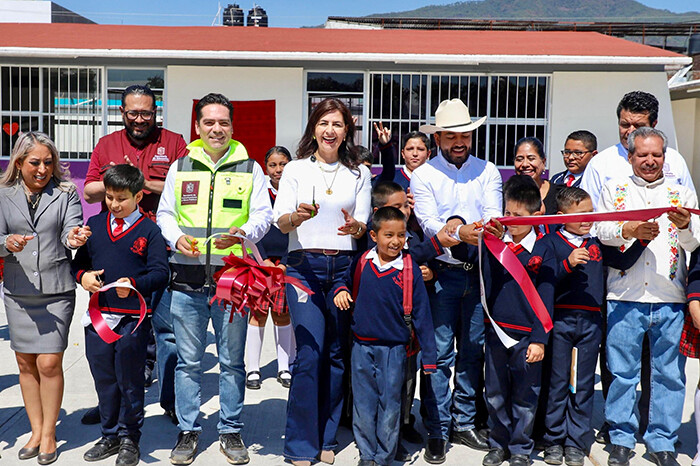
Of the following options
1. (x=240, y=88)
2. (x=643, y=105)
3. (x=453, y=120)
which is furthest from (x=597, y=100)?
(x=453, y=120)

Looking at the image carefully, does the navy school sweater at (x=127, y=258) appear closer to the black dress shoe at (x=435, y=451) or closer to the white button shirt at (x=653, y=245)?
the black dress shoe at (x=435, y=451)

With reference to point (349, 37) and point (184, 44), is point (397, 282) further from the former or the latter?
point (349, 37)

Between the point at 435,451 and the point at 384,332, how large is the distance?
0.82 m

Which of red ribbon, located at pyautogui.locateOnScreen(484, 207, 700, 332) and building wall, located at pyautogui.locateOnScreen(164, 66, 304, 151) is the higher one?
building wall, located at pyautogui.locateOnScreen(164, 66, 304, 151)

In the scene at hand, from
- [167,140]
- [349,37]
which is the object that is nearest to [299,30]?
[349,37]

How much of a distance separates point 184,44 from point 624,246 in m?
9.94

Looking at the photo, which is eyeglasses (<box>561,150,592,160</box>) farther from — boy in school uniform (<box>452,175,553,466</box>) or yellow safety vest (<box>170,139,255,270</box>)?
yellow safety vest (<box>170,139,255,270</box>)

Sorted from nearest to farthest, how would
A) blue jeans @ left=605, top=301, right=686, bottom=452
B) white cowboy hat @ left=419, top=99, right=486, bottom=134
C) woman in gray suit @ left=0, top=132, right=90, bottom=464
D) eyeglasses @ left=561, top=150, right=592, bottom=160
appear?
1. woman in gray suit @ left=0, top=132, right=90, bottom=464
2. blue jeans @ left=605, top=301, right=686, bottom=452
3. white cowboy hat @ left=419, top=99, right=486, bottom=134
4. eyeglasses @ left=561, top=150, right=592, bottom=160

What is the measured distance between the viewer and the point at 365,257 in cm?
392

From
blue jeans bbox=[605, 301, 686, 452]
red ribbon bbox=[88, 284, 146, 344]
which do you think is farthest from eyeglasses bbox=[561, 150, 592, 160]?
red ribbon bbox=[88, 284, 146, 344]

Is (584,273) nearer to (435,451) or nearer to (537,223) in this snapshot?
(537,223)

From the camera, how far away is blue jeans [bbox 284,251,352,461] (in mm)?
3920

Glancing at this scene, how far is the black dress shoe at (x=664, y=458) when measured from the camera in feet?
12.8

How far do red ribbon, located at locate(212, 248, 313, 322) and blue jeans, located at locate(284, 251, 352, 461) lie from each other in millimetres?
249
